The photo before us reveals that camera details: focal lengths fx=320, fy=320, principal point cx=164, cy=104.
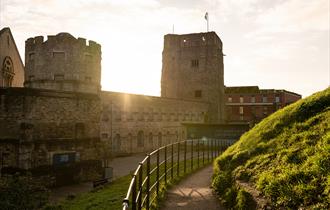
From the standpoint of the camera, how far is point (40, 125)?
18.6 metres

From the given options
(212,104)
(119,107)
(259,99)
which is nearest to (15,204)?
(119,107)

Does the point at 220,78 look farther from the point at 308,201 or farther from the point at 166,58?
the point at 308,201

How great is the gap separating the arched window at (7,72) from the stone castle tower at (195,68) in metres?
21.5

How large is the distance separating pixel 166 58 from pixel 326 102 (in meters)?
36.5

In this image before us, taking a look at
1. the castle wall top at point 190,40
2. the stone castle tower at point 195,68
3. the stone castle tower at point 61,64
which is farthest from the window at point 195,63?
the stone castle tower at point 61,64

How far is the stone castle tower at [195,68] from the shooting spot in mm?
42500

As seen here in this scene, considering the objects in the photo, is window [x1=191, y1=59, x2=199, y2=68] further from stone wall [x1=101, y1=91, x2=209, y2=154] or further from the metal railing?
the metal railing

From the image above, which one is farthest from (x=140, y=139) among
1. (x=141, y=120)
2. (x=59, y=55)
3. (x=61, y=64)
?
(x=59, y=55)

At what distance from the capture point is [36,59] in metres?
29.5

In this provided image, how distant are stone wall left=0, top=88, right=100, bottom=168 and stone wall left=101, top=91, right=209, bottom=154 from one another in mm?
7588

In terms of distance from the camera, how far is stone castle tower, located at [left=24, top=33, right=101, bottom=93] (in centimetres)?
2853

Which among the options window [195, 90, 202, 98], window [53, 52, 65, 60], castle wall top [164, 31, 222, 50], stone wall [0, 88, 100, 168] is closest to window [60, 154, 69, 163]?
stone wall [0, 88, 100, 168]

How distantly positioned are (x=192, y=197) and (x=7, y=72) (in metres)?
23.9

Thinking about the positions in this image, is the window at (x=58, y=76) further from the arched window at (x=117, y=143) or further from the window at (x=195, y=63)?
the window at (x=195, y=63)
